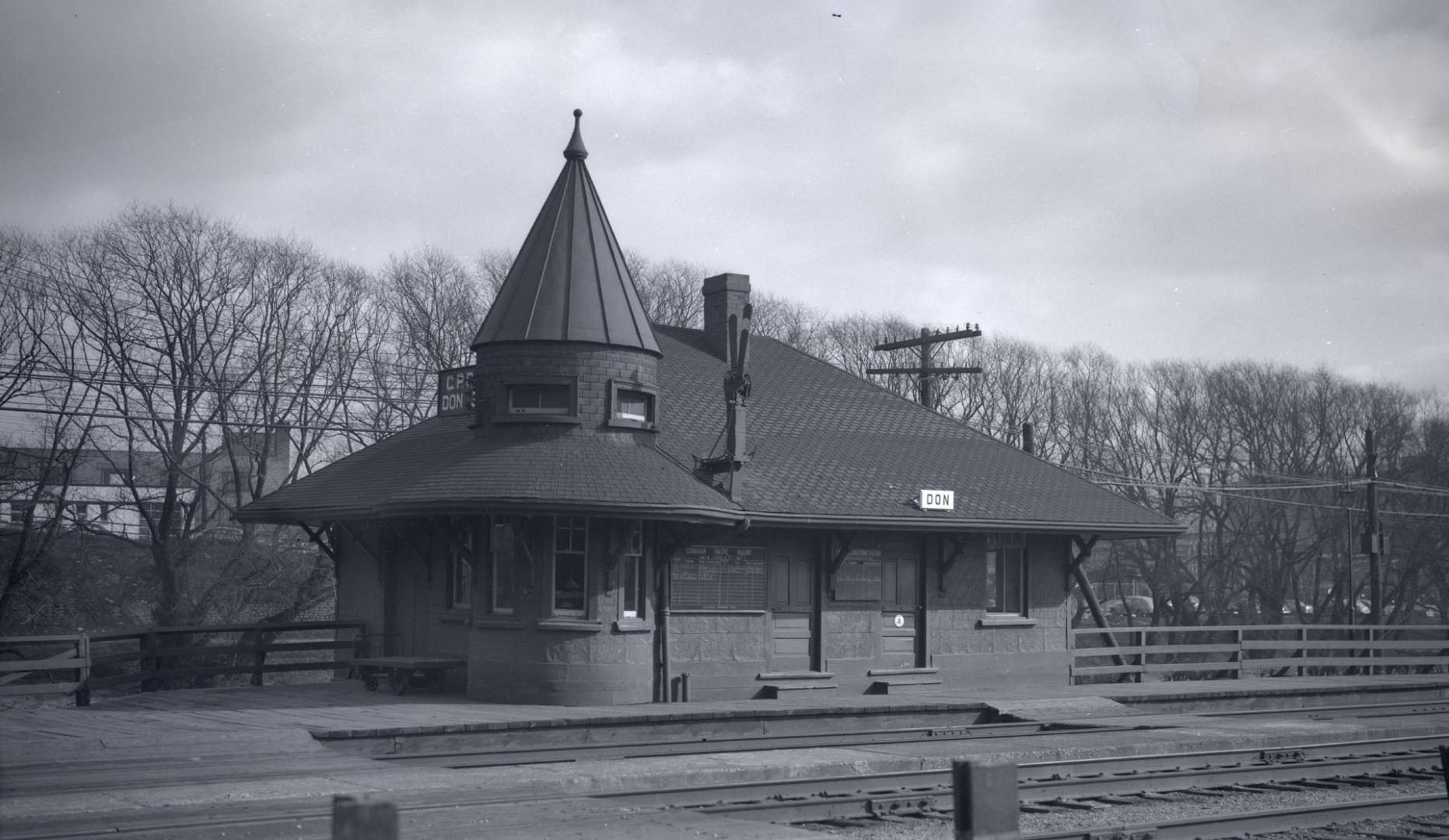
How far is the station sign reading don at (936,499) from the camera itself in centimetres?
2250

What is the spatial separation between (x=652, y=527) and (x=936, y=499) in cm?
489

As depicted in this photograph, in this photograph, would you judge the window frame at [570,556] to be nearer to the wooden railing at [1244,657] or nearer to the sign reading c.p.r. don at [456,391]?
the sign reading c.p.r. don at [456,391]

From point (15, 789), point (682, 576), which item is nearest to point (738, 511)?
point (682, 576)

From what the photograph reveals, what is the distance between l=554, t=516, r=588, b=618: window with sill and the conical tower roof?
9.21 feet

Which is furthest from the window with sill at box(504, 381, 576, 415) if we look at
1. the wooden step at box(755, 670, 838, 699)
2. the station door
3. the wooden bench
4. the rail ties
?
the rail ties

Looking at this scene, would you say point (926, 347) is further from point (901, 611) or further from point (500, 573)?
point (500, 573)

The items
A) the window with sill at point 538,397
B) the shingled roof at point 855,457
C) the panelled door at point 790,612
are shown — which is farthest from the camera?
the shingled roof at point 855,457

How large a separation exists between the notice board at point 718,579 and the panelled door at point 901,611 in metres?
2.38

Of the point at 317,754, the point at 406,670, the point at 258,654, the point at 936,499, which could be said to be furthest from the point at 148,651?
Result: the point at 936,499

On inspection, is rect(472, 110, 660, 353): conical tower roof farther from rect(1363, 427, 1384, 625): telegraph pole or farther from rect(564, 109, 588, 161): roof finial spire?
rect(1363, 427, 1384, 625): telegraph pole

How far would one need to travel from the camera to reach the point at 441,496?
18859 millimetres

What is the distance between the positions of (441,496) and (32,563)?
65.0ft

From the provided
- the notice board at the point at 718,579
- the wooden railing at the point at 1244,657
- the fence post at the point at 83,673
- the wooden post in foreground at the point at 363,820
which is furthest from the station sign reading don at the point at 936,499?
the wooden post in foreground at the point at 363,820

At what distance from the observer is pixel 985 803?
633 centimetres
